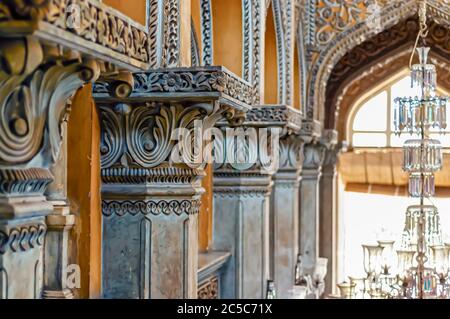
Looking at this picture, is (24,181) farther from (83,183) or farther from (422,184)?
(422,184)

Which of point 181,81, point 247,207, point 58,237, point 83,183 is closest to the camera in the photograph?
point 58,237

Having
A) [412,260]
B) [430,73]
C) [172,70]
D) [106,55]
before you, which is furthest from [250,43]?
[106,55]

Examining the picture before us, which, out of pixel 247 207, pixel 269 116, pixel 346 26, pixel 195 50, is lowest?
pixel 247 207

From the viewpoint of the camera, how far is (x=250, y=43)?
607cm

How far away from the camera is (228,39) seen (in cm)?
605

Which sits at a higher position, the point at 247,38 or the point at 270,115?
the point at 247,38

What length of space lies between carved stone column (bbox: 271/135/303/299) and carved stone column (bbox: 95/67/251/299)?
15.1ft

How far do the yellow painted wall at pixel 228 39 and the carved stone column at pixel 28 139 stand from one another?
3.58 metres

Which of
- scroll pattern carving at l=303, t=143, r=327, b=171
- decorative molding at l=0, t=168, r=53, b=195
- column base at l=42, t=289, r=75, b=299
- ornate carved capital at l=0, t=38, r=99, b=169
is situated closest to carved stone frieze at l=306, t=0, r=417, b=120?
scroll pattern carving at l=303, t=143, r=327, b=171

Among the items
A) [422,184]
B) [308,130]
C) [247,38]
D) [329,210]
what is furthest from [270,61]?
[329,210]

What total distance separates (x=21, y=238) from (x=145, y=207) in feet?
6.18

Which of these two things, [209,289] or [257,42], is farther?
[209,289]
